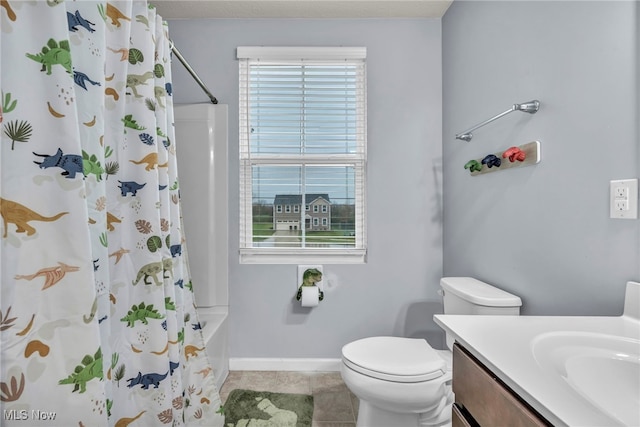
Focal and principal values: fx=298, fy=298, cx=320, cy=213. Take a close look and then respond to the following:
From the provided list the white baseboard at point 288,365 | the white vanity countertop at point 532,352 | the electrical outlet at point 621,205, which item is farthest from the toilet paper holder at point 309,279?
the electrical outlet at point 621,205

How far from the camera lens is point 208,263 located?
2.04 meters

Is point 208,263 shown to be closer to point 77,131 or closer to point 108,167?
point 108,167

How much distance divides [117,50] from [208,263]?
139 cm

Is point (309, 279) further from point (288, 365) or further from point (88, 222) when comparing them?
point (88, 222)

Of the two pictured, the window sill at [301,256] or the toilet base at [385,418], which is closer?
the toilet base at [385,418]

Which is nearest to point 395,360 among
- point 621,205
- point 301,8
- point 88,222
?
point 621,205

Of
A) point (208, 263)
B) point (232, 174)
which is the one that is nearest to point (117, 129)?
point (232, 174)

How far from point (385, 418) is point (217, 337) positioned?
3.48 ft

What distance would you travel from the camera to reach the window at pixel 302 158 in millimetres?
2078

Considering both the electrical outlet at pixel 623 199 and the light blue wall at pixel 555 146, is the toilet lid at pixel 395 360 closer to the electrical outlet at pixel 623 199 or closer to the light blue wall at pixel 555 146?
the light blue wall at pixel 555 146

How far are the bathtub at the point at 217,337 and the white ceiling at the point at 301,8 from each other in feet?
6.54

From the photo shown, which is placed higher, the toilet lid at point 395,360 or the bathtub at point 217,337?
the toilet lid at point 395,360

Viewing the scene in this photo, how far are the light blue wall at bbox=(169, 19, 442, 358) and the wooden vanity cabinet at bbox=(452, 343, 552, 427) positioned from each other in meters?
1.24

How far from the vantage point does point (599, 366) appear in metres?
0.67
